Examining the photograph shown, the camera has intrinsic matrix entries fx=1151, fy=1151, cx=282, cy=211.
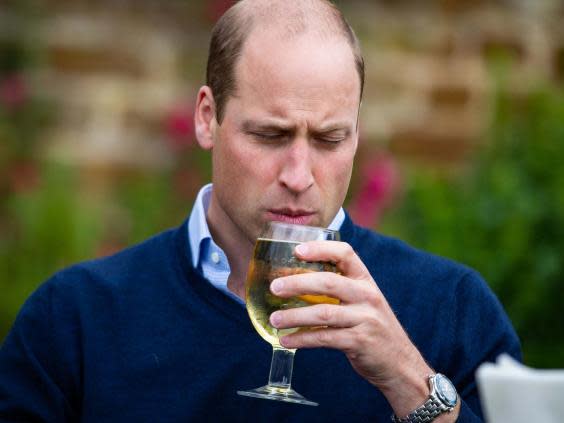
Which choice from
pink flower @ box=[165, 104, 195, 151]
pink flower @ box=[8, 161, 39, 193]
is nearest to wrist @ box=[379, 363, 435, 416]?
pink flower @ box=[165, 104, 195, 151]

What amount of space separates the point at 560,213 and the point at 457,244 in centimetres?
39

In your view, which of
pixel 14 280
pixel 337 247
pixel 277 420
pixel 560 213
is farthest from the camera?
pixel 14 280

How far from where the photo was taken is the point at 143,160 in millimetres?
6043

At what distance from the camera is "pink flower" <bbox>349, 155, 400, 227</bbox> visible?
4781 mm

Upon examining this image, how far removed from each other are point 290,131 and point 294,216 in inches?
7.1

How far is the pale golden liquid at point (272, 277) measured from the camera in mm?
2002

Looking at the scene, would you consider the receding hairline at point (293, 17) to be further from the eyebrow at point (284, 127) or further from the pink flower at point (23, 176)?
the pink flower at point (23, 176)

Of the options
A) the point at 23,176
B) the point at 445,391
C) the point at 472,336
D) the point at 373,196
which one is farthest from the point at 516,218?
the point at 23,176

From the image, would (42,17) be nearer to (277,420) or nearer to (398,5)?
(398,5)

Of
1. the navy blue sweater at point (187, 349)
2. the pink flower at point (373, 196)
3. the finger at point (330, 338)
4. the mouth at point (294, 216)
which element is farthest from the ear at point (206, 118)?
the pink flower at point (373, 196)

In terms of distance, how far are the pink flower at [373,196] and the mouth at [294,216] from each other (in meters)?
2.38

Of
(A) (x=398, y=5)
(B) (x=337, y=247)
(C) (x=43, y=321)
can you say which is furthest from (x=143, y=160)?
(B) (x=337, y=247)

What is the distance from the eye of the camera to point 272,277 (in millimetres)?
2023

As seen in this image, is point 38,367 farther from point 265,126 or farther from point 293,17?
point 293,17
